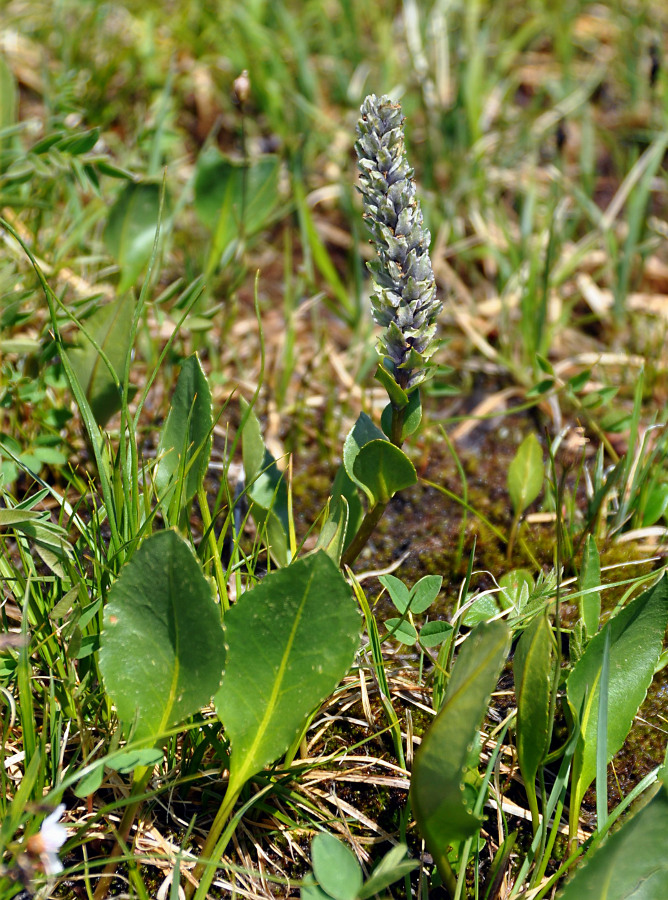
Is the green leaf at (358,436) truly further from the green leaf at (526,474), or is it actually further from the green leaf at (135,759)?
the green leaf at (135,759)

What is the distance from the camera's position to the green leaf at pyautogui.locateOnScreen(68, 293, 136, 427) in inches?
78.6

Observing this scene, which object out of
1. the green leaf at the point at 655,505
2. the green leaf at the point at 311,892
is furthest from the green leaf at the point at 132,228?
the green leaf at the point at 311,892

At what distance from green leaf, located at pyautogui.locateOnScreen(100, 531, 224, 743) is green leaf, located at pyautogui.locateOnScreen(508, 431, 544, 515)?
106 centimetres

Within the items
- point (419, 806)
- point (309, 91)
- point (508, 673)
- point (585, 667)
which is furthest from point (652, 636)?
point (309, 91)

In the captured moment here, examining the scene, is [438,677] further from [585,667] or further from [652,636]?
[652,636]

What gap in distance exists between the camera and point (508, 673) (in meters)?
1.89

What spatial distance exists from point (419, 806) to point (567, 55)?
3741 mm

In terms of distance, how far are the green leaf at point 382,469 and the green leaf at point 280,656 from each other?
1.01 feet

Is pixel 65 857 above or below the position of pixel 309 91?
below

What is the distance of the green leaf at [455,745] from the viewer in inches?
49.1

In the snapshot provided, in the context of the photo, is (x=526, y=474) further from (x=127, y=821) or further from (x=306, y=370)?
(x=127, y=821)

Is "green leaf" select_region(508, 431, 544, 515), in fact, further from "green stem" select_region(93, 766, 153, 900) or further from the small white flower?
the small white flower

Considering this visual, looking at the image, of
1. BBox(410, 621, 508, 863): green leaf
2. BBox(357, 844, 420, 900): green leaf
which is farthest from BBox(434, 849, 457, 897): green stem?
BBox(357, 844, 420, 900): green leaf

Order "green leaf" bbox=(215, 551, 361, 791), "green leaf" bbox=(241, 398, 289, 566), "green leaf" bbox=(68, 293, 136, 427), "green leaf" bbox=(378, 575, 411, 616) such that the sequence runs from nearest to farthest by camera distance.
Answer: "green leaf" bbox=(215, 551, 361, 791)
"green leaf" bbox=(378, 575, 411, 616)
"green leaf" bbox=(241, 398, 289, 566)
"green leaf" bbox=(68, 293, 136, 427)
